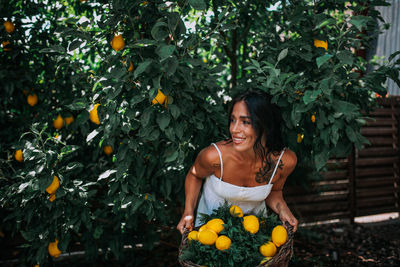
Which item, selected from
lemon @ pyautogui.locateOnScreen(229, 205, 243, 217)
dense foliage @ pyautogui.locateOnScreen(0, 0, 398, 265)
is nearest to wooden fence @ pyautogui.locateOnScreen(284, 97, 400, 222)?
dense foliage @ pyautogui.locateOnScreen(0, 0, 398, 265)

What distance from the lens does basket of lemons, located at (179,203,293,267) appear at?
1438 mm

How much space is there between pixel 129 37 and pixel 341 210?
12.5ft

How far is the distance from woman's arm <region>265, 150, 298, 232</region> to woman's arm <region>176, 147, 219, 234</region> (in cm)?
35

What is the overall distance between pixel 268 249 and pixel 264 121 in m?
0.57

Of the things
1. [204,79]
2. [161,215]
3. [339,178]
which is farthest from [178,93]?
[339,178]

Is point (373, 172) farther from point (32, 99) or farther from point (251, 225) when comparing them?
point (32, 99)

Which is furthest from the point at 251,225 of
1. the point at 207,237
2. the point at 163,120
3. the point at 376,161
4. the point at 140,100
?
the point at 376,161

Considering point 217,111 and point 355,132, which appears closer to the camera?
point 355,132

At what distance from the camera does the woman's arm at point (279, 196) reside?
5.84 ft

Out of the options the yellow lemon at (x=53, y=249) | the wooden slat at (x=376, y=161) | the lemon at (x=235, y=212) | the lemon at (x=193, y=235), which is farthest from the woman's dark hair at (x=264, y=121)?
the wooden slat at (x=376, y=161)

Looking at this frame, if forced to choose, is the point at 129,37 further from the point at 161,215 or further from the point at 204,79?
the point at 161,215

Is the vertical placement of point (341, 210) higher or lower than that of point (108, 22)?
lower

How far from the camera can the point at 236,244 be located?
58.8 inches

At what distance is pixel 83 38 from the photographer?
5.65 feet
